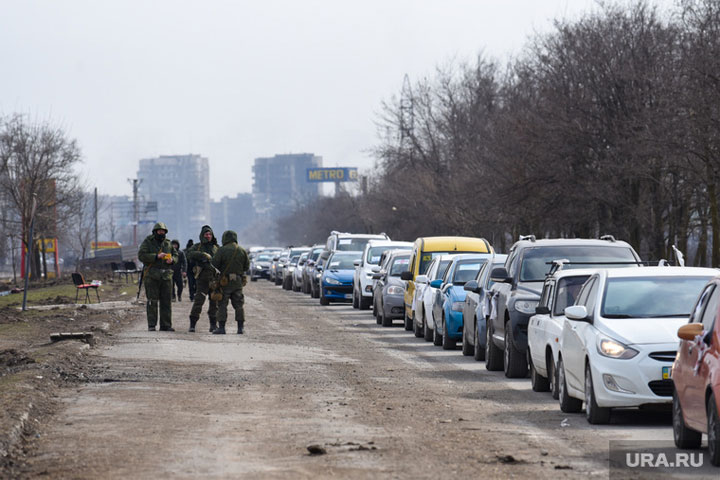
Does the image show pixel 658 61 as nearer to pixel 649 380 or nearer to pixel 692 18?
pixel 692 18

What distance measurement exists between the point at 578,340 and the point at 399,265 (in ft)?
61.5

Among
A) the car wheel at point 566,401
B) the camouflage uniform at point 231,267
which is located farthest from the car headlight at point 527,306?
the camouflage uniform at point 231,267

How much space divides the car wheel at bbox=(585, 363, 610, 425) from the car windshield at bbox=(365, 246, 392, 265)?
25.0 metres

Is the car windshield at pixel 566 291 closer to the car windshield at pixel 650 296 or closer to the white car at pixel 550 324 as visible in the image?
the white car at pixel 550 324

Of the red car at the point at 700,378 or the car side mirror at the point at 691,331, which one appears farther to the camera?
the car side mirror at the point at 691,331

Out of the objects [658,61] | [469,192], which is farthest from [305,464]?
[469,192]

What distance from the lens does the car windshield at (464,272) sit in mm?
23672

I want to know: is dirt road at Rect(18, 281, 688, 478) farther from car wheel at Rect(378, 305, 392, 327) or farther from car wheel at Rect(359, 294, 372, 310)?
car wheel at Rect(359, 294, 372, 310)

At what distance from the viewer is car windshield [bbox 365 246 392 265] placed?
122ft

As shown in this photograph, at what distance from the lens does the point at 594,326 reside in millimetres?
12570

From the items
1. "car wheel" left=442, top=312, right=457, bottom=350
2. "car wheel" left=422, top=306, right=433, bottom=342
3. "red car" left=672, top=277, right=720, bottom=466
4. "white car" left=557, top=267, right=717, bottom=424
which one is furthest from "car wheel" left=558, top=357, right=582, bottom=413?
"car wheel" left=422, top=306, right=433, bottom=342

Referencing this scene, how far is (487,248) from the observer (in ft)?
95.2

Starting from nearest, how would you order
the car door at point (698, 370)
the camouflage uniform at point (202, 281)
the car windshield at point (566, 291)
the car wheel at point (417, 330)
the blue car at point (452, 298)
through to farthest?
the car door at point (698, 370) < the car windshield at point (566, 291) < the blue car at point (452, 298) < the camouflage uniform at point (202, 281) < the car wheel at point (417, 330)

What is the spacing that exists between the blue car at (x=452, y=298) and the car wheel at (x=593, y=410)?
9.11 meters
